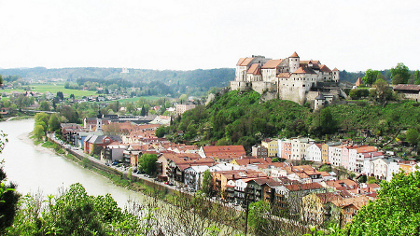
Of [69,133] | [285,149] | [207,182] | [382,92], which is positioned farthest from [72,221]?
[69,133]

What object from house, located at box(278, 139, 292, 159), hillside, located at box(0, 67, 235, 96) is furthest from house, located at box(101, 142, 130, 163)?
hillside, located at box(0, 67, 235, 96)

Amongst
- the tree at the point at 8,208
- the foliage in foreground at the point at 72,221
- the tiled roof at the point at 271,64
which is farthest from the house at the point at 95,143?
the tree at the point at 8,208

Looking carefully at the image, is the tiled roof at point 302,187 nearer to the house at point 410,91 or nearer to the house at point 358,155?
the house at point 358,155

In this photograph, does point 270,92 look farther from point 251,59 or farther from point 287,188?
point 287,188

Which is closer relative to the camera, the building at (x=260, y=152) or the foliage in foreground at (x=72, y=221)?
the foliage in foreground at (x=72, y=221)

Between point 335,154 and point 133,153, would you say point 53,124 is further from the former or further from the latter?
point 335,154

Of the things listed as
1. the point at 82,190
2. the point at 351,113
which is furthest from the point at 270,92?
the point at 82,190
